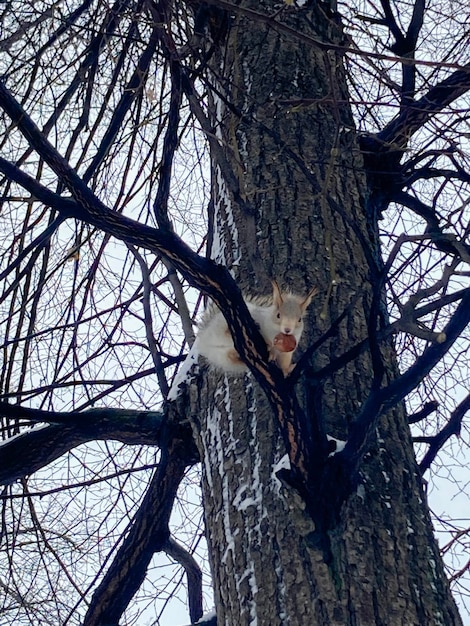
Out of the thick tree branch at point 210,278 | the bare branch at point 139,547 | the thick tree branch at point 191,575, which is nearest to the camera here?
the thick tree branch at point 210,278

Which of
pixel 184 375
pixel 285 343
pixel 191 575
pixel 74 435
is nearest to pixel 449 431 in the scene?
pixel 285 343

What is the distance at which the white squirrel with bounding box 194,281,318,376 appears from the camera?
1.95m

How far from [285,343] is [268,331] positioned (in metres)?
0.15

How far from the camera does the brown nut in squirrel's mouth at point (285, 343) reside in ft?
6.30

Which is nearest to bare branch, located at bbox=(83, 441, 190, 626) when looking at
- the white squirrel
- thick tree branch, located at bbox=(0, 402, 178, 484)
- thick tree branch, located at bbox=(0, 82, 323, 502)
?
thick tree branch, located at bbox=(0, 402, 178, 484)

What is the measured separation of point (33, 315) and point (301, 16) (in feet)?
5.49

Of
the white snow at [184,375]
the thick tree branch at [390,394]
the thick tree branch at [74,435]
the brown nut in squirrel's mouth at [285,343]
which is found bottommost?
the thick tree branch at [390,394]

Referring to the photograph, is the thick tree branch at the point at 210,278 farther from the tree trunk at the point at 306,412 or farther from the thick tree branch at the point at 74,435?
the thick tree branch at the point at 74,435

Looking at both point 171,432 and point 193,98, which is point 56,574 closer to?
point 171,432

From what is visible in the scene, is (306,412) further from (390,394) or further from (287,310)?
(287,310)

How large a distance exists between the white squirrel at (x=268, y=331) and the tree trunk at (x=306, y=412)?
0.05 m

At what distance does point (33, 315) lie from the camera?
3434 millimetres

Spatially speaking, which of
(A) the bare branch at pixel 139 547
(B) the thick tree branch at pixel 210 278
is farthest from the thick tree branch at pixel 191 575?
(B) the thick tree branch at pixel 210 278

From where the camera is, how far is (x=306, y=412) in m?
1.64
